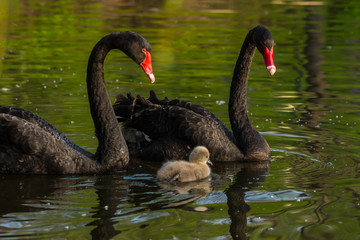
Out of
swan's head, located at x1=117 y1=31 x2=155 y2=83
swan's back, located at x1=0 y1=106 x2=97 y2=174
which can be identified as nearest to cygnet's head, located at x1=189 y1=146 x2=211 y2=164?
swan's head, located at x1=117 y1=31 x2=155 y2=83

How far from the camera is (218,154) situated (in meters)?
7.16

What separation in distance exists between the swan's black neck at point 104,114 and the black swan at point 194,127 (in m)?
0.69

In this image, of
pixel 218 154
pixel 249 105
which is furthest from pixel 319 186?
pixel 249 105

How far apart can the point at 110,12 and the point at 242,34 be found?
6107 mm

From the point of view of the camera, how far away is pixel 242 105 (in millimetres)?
7637

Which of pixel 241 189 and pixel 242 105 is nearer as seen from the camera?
pixel 241 189

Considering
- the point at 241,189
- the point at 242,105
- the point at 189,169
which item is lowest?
the point at 241,189

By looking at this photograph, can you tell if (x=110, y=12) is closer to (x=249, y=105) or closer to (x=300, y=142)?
(x=249, y=105)

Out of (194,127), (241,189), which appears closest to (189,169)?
(241,189)

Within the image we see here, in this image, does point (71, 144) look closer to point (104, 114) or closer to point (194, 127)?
point (104, 114)

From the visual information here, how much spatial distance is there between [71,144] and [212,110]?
328 centimetres

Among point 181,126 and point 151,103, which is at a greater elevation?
point 151,103

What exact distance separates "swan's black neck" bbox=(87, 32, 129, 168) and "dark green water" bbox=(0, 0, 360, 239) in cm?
19

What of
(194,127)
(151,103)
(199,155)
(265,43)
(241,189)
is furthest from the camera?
(151,103)
